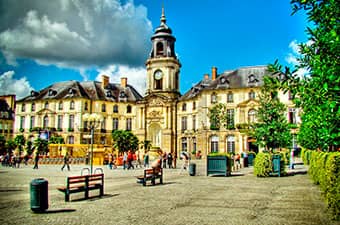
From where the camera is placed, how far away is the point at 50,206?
1048cm

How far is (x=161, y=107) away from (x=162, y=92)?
2.73 meters

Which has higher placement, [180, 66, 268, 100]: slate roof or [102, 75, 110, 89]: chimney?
[102, 75, 110, 89]: chimney

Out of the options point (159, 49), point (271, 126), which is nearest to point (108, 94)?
point (159, 49)

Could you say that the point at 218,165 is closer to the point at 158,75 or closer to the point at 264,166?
the point at 264,166

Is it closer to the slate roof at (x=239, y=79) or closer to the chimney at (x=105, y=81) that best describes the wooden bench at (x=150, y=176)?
the slate roof at (x=239, y=79)

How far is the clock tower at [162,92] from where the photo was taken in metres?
57.4

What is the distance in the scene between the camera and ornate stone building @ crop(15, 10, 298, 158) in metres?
50.0

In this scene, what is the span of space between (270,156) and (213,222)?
40.1 feet

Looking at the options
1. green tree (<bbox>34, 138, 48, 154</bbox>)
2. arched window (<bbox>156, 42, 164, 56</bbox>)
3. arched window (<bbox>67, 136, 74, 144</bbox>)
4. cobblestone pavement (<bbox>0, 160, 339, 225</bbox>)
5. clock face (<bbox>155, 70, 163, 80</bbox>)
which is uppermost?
arched window (<bbox>156, 42, 164, 56</bbox>)

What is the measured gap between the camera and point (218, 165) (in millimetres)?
20594

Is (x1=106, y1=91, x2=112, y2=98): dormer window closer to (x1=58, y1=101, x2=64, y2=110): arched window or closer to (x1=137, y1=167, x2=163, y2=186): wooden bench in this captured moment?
(x1=58, y1=101, x2=64, y2=110): arched window

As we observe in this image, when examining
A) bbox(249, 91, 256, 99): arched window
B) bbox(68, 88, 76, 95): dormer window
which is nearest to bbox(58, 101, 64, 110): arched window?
bbox(68, 88, 76, 95): dormer window

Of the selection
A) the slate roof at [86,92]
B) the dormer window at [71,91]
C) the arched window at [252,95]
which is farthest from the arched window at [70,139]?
Result: the arched window at [252,95]

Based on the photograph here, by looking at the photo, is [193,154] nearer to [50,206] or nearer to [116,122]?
[116,122]
